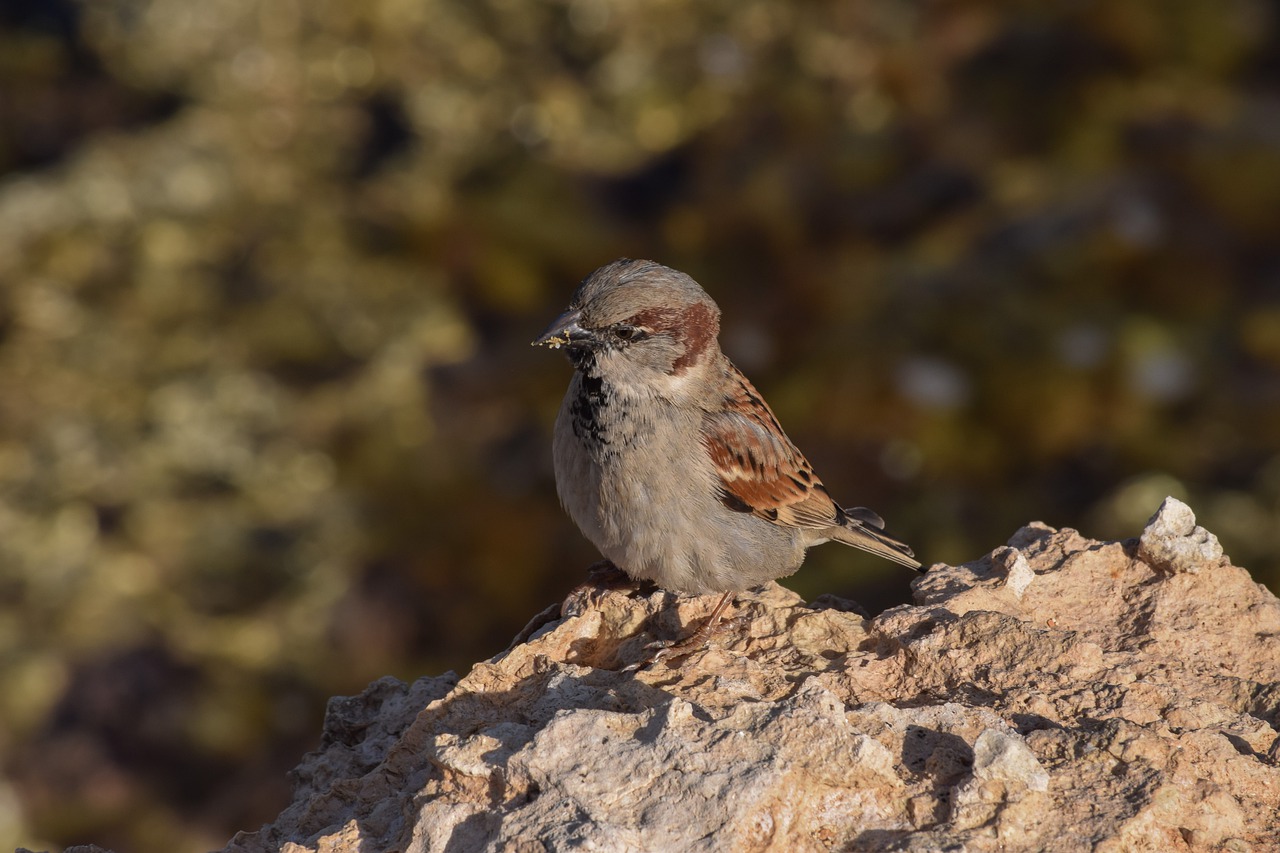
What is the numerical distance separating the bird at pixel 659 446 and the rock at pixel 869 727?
48cm

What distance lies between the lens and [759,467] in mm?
5336

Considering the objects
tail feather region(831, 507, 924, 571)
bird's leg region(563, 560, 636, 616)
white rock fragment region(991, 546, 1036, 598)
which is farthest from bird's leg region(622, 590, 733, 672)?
tail feather region(831, 507, 924, 571)

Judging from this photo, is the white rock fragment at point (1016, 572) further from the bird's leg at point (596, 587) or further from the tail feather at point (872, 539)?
the tail feather at point (872, 539)

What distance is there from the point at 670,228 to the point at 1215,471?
13.7 ft

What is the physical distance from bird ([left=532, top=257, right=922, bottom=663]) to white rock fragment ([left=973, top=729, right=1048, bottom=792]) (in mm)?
1854

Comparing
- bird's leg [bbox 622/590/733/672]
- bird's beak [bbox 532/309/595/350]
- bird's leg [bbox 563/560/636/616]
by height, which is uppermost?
bird's beak [bbox 532/309/595/350]

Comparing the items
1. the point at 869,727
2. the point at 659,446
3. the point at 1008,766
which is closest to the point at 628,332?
the point at 659,446

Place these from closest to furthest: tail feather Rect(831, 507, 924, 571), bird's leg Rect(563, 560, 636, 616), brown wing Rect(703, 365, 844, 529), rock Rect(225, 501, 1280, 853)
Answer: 1. rock Rect(225, 501, 1280, 853)
2. bird's leg Rect(563, 560, 636, 616)
3. brown wing Rect(703, 365, 844, 529)
4. tail feather Rect(831, 507, 924, 571)

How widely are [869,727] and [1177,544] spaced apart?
4.76 feet

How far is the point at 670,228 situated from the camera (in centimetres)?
984

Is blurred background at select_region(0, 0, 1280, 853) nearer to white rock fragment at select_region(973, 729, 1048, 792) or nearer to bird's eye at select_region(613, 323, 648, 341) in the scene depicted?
bird's eye at select_region(613, 323, 648, 341)

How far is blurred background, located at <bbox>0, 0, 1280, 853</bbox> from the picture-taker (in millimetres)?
7418

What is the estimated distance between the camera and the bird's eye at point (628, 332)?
5.05 meters

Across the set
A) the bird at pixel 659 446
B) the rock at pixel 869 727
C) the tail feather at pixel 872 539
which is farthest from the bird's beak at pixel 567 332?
the tail feather at pixel 872 539
